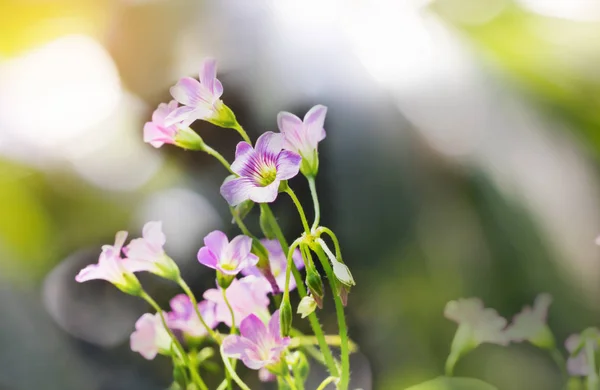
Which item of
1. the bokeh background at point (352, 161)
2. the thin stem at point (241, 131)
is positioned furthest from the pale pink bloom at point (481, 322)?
the thin stem at point (241, 131)

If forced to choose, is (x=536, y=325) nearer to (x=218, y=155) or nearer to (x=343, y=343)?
(x=343, y=343)

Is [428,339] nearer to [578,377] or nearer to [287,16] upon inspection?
[578,377]

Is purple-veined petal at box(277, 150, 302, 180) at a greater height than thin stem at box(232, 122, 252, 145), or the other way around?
thin stem at box(232, 122, 252, 145)

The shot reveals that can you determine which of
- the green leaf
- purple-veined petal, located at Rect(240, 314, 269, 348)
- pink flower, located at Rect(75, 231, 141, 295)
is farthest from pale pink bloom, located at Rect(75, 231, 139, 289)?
the green leaf

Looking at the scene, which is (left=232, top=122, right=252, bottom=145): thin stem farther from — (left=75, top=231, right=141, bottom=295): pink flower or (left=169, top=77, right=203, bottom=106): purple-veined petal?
(left=75, top=231, right=141, bottom=295): pink flower

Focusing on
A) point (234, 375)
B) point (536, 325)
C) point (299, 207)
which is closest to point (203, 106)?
point (299, 207)

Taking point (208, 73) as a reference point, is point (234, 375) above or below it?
below

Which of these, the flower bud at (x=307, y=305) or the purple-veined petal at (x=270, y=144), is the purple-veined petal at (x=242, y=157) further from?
the flower bud at (x=307, y=305)
